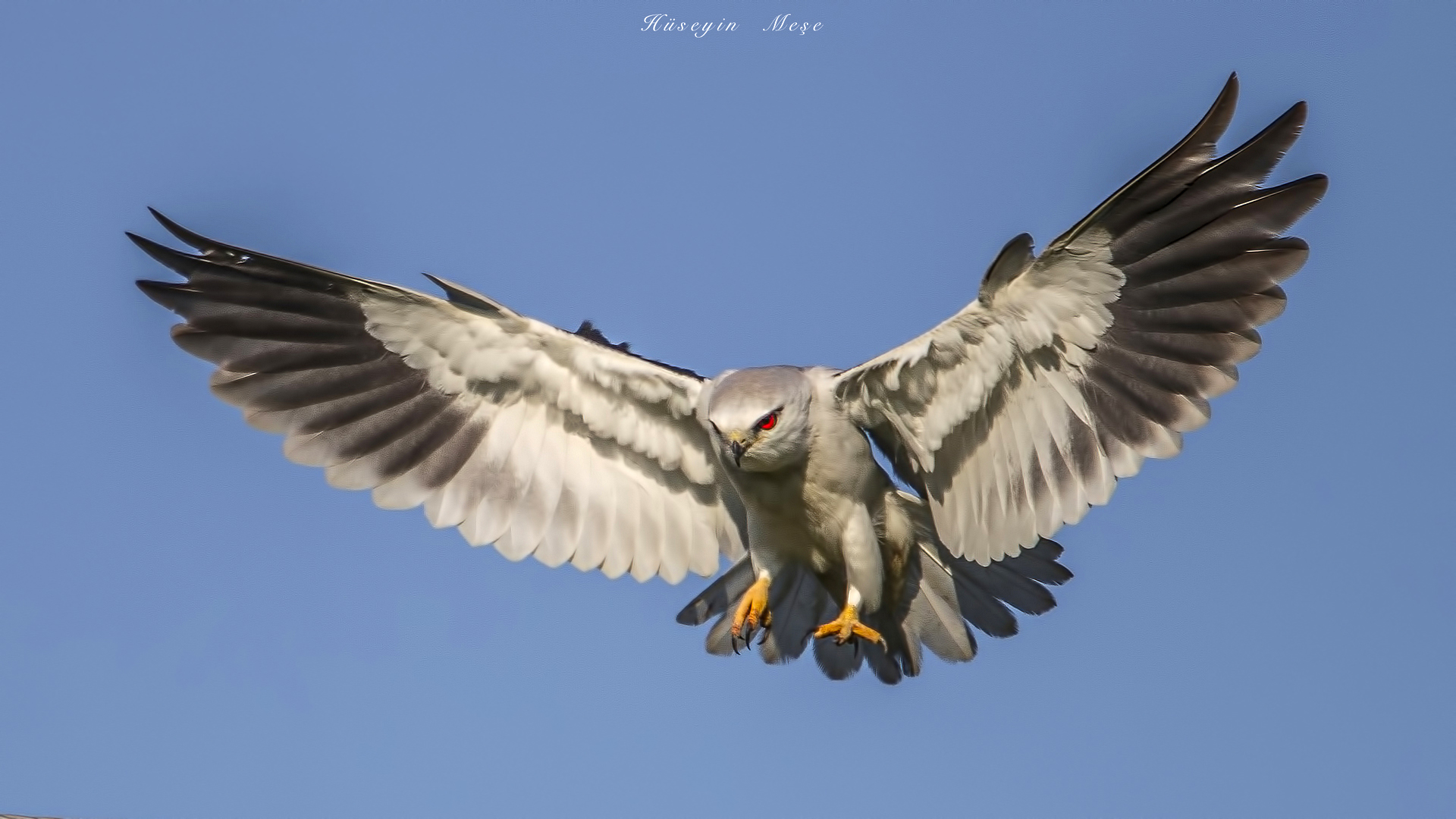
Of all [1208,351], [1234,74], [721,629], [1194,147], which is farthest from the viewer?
[721,629]

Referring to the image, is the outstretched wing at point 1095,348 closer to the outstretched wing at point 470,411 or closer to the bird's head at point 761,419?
the bird's head at point 761,419

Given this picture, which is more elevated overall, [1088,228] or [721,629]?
[1088,228]

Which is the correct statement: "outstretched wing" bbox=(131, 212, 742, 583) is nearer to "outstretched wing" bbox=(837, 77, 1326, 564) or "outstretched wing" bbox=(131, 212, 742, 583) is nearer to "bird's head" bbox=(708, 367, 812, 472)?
"bird's head" bbox=(708, 367, 812, 472)

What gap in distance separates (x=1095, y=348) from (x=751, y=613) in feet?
6.45

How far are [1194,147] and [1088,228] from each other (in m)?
0.49

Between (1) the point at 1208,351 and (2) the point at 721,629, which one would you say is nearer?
(1) the point at 1208,351

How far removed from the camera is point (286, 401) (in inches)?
294

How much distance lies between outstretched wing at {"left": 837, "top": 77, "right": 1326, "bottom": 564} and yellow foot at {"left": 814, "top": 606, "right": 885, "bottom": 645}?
1.74 ft

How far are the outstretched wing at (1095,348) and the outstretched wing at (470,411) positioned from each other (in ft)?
3.82

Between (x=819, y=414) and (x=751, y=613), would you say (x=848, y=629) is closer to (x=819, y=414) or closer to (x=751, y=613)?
(x=751, y=613)

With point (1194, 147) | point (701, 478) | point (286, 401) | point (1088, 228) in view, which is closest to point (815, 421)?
point (701, 478)

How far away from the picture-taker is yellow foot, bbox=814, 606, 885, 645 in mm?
6938

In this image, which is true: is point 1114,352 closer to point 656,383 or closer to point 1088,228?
point 1088,228

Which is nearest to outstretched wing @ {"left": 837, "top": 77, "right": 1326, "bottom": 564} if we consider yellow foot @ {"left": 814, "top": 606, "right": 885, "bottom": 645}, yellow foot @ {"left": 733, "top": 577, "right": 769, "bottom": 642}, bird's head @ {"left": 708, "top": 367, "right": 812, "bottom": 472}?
bird's head @ {"left": 708, "top": 367, "right": 812, "bottom": 472}
